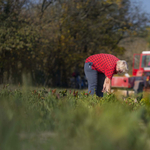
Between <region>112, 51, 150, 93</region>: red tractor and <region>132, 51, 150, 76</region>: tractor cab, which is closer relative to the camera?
<region>112, 51, 150, 93</region>: red tractor

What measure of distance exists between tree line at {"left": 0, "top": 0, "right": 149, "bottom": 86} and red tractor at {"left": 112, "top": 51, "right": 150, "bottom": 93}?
12.1 ft

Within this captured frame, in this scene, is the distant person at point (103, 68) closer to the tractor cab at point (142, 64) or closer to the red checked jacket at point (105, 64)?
the red checked jacket at point (105, 64)

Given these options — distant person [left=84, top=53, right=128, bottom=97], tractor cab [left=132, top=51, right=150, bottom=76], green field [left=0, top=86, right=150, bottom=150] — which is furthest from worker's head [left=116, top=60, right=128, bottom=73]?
tractor cab [left=132, top=51, right=150, bottom=76]

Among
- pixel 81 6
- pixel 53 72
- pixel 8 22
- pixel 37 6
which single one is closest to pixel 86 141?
pixel 8 22

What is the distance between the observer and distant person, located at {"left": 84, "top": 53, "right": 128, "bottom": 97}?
17.3 feet

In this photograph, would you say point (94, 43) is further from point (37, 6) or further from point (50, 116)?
point (50, 116)

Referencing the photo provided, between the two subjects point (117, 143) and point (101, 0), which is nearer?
point (117, 143)

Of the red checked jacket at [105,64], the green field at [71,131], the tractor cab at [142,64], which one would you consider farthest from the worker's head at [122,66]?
the tractor cab at [142,64]

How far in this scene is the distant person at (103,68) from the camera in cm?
527

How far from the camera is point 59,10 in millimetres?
17359

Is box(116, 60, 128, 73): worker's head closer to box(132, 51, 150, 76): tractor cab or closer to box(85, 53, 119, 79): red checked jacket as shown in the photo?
box(85, 53, 119, 79): red checked jacket

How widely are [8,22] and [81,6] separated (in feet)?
20.9

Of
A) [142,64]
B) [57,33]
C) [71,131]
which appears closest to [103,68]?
[71,131]

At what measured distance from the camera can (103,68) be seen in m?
5.49
